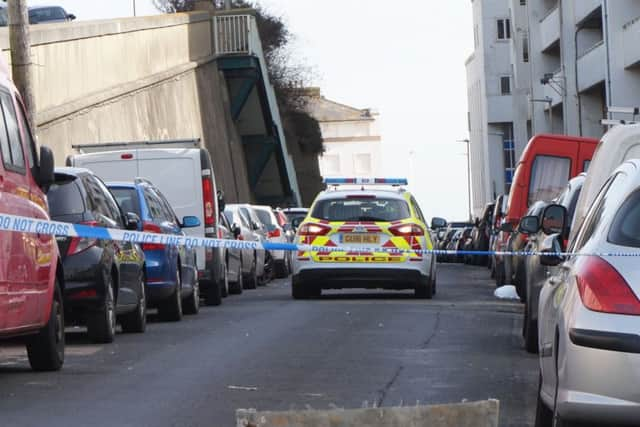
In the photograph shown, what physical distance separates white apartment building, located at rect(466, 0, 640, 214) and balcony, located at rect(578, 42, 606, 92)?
3 centimetres

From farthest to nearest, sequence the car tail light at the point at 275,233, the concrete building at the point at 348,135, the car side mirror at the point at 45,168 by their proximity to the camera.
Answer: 1. the concrete building at the point at 348,135
2. the car tail light at the point at 275,233
3. the car side mirror at the point at 45,168

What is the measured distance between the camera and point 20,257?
435 inches

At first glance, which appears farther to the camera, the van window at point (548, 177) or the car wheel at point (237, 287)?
the van window at point (548, 177)

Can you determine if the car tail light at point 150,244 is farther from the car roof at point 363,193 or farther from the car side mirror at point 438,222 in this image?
the car side mirror at point 438,222

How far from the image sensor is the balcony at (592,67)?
56.4m

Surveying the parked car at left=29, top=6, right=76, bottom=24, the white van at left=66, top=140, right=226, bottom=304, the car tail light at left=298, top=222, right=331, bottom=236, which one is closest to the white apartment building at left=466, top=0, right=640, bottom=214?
the car tail light at left=298, top=222, right=331, bottom=236

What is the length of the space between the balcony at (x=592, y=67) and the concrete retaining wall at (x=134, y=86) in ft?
41.9

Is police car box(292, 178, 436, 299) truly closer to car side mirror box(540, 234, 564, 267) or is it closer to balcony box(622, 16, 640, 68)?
car side mirror box(540, 234, 564, 267)

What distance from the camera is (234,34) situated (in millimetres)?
55281

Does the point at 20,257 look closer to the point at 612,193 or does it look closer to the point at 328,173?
the point at 612,193

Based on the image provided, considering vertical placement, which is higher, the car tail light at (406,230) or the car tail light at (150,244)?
the car tail light at (150,244)

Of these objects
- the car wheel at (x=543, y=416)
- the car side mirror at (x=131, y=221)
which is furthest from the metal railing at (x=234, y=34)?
the car wheel at (x=543, y=416)

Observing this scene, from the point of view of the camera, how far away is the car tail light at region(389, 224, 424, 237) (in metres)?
22.7

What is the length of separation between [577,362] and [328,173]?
15861 centimetres
